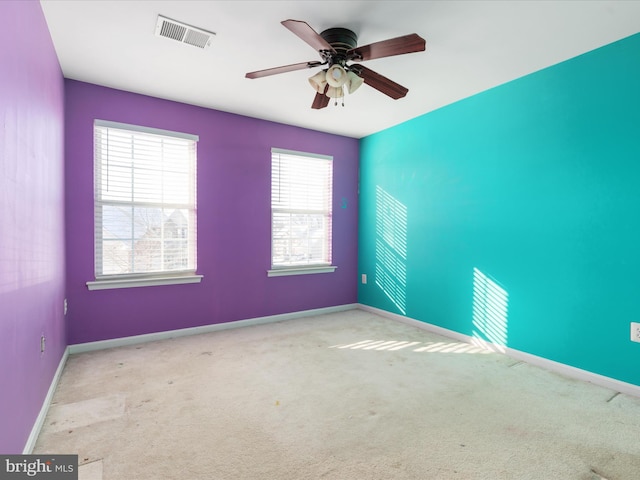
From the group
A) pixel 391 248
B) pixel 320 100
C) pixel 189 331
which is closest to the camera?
pixel 320 100

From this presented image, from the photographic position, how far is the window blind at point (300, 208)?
4.49 meters

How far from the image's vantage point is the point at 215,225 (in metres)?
3.99

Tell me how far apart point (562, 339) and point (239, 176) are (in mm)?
3621

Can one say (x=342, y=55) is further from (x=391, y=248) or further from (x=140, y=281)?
(x=140, y=281)

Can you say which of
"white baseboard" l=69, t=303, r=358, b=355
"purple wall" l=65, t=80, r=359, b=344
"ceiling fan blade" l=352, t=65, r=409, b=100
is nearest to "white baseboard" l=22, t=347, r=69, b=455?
"white baseboard" l=69, t=303, r=358, b=355

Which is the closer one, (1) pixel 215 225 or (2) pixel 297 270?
(1) pixel 215 225

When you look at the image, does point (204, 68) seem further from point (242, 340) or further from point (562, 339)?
point (562, 339)

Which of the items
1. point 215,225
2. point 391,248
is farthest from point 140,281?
point 391,248

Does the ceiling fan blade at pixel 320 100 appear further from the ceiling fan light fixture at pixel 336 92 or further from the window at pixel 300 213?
the window at pixel 300 213

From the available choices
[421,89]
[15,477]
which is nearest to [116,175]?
[15,477]

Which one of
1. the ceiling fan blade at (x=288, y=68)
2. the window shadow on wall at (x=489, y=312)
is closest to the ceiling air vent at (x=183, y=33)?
the ceiling fan blade at (x=288, y=68)

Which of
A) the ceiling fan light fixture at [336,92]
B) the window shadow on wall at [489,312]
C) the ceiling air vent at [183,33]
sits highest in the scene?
the ceiling air vent at [183,33]

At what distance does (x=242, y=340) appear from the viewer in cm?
364

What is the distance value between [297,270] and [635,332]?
3.35 meters
